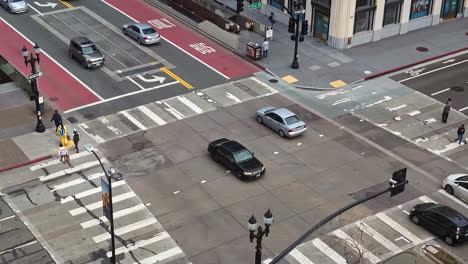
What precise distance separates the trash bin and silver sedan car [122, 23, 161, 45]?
7.71 meters

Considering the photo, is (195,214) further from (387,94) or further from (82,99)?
(387,94)

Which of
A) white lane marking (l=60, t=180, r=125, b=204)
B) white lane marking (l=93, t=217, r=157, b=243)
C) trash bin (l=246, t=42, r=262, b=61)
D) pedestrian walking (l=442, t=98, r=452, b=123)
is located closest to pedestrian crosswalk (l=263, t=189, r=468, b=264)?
white lane marking (l=93, t=217, r=157, b=243)

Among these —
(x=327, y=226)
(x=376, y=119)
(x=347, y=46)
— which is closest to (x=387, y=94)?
(x=376, y=119)

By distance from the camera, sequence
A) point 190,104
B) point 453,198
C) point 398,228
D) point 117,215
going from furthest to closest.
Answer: point 190,104, point 453,198, point 117,215, point 398,228

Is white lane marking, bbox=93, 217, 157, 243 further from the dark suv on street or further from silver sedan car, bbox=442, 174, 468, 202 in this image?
the dark suv on street

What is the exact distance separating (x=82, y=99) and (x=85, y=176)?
1054 cm

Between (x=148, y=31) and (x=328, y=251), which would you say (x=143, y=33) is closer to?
(x=148, y=31)

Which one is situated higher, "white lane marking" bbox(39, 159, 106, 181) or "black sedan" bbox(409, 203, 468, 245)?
"black sedan" bbox(409, 203, 468, 245)

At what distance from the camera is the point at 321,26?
58.4 metres

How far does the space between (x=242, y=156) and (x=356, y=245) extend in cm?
894

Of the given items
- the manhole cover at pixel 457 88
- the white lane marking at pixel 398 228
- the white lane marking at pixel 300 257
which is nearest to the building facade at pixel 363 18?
the manhole cover at pixel 457 88

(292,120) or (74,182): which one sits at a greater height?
(292,120)

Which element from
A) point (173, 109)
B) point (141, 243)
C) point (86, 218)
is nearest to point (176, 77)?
point (173, 109)

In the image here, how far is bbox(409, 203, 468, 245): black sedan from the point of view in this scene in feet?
110
